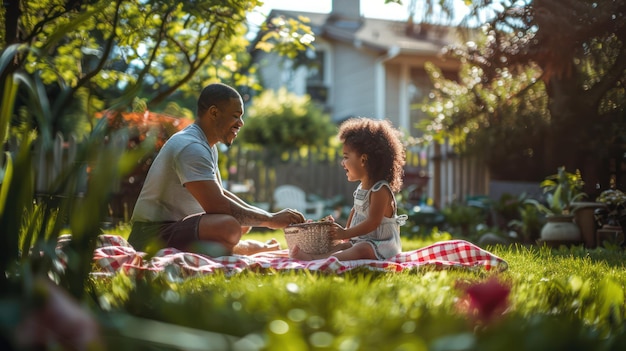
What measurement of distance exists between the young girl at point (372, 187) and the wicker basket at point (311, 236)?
48 mm

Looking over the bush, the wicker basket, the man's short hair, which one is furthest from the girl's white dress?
the bush

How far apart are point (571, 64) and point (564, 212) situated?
5.09 ft

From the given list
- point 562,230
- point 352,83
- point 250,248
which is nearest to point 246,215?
point 250,248

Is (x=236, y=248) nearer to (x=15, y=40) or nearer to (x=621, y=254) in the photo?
(x=15, y=40)

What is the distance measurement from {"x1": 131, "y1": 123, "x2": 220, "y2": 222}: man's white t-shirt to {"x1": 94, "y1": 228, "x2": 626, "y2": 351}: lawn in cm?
120

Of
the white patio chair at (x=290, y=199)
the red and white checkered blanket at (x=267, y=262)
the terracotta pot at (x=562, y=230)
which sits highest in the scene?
the red and white checkered blanket at (x=267, y=262)

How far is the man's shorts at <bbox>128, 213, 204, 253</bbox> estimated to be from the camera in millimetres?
4117

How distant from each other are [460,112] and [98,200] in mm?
6655

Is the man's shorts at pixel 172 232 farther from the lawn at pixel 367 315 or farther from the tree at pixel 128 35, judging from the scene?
the lawn at pixel 367 315

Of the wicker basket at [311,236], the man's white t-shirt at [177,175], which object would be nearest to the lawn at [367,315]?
the wicker basket at [311,236]

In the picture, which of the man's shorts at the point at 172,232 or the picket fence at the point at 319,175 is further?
the picket fence at the point at 319,175

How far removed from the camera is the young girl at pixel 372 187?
13.7ft

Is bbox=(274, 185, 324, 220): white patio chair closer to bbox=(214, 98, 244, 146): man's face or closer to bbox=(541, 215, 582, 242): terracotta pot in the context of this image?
bbox=(541, 215, 582, 242): terracotta pot

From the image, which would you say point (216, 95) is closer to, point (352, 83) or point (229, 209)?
point (229, 209)
